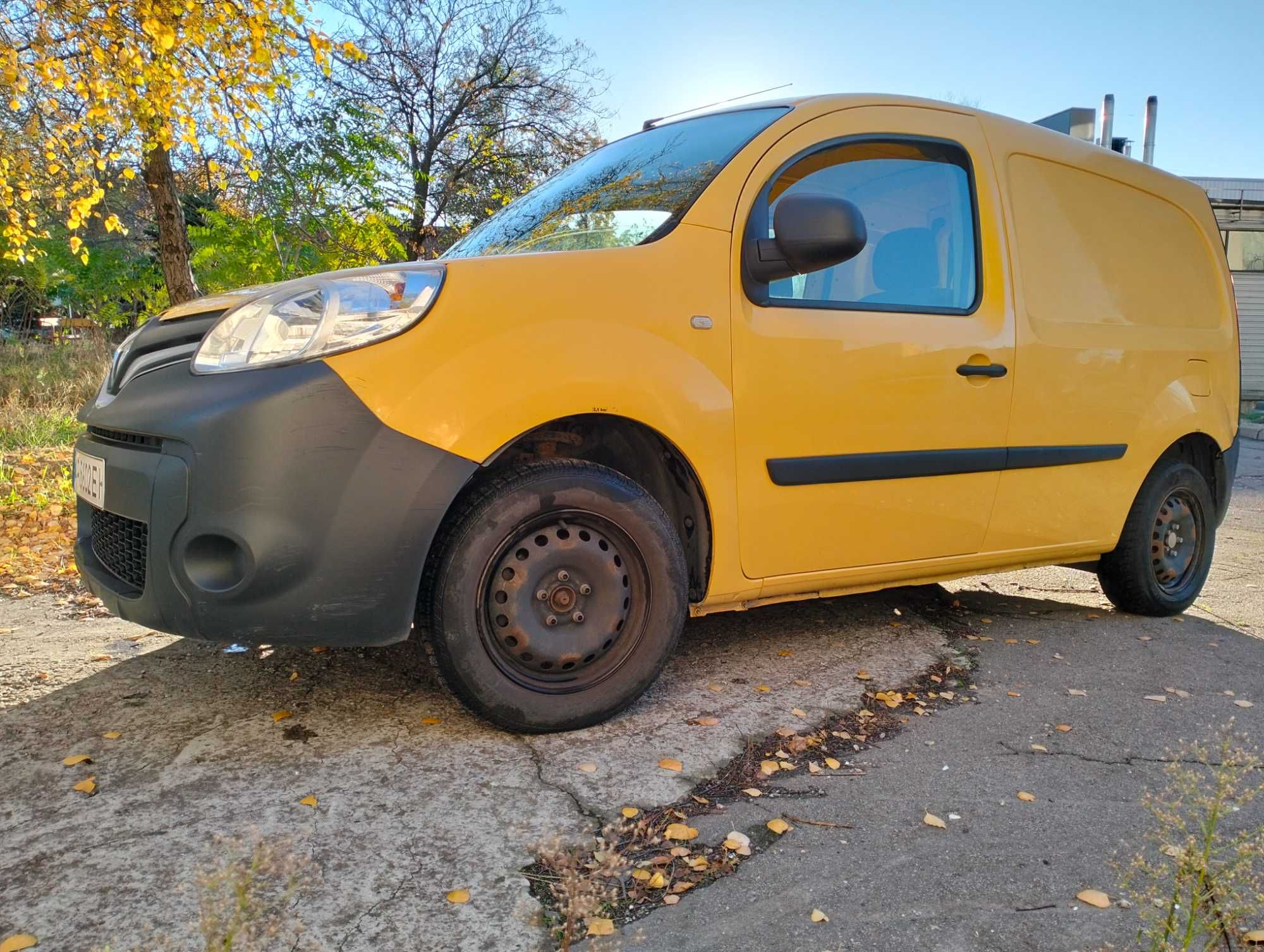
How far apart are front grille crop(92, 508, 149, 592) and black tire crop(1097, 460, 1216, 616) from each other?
3.70 meters

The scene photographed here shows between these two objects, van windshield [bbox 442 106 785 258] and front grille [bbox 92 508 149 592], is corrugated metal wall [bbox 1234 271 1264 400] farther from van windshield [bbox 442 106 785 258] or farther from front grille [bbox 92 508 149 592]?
front grille [bbox 92 508 149 592]

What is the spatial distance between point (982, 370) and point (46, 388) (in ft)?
32.8

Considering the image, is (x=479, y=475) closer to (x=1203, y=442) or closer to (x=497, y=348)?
(x=497, y=348)

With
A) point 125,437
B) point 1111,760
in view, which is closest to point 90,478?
point 125,437

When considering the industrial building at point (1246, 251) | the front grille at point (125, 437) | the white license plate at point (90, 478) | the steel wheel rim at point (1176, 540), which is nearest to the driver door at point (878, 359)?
the steel wheel rim at point (1176, 540)

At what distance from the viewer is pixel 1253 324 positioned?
22484 mm

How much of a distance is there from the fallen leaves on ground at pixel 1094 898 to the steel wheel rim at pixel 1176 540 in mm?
2584

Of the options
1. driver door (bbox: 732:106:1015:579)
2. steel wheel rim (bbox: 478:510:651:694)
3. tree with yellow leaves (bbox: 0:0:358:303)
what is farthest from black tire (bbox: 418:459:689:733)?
tree with yellow leaves (bbox: 0:0:358:303)

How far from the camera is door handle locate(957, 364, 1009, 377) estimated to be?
3285mm

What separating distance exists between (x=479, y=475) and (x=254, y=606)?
25.3 inches

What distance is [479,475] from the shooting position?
2.55 meters

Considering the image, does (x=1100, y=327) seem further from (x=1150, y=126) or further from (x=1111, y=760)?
(x=1150, y=126)

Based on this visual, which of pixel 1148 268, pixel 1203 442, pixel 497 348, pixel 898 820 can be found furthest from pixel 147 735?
pixel 1203 442

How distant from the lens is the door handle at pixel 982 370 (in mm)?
3285
